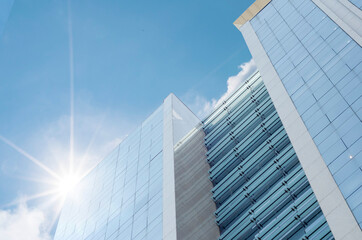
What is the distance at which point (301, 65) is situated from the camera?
30297mm

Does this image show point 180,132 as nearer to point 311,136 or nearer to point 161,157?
point 161,157

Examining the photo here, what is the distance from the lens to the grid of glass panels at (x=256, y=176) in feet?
86.0

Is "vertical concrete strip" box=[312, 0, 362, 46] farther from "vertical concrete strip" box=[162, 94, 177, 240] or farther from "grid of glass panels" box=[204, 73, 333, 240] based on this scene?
"vertical concrete strip" box=[162, 94, 177, 240]

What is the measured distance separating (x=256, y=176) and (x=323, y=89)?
9071 millimetres

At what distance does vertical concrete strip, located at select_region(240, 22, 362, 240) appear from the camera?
19078mm

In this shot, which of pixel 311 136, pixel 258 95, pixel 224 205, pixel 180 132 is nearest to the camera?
pixel 311 136

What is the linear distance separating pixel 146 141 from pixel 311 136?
2508 centimetres

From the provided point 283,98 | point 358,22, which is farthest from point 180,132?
point 358,22

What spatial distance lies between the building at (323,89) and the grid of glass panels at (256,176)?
3.49 metres

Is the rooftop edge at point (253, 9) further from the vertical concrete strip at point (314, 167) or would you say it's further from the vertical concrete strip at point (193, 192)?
the vertical concrete strip at point (193, 192)

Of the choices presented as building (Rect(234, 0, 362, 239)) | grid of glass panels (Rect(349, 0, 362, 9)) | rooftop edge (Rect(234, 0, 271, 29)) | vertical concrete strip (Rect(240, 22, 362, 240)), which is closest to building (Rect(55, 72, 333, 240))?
vertical concrete strip (Rect(240, 22, 362, 240))

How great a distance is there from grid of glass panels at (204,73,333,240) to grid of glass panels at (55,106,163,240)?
5.34m

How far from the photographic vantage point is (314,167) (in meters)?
22.6

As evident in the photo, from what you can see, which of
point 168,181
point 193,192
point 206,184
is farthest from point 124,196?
point 206,184
